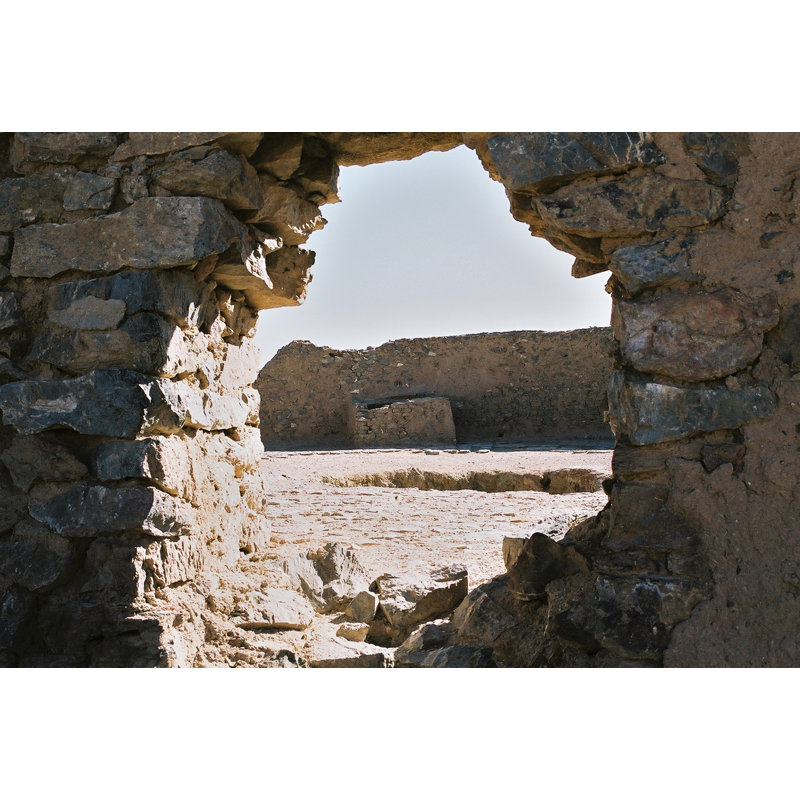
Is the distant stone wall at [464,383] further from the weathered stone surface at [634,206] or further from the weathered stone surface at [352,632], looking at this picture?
the weathered stone surface at [634,206]

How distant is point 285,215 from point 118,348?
3.41 ft

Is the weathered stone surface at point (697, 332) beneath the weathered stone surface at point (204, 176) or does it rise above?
beneath

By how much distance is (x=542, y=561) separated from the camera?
105 inches

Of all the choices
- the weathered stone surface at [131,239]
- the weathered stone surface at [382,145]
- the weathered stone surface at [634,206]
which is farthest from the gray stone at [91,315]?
the weathered stone surface at [634,206]

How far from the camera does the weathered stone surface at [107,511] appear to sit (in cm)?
258

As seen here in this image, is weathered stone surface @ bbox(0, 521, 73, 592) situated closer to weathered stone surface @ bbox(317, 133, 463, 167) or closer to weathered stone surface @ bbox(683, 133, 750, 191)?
weathered stone surface @ bbox(317, 133, 463, 167)

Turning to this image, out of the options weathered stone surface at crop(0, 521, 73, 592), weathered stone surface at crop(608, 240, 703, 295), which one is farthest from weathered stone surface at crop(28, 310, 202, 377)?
weathered stone surface at crop(608, 240, 703, 295)

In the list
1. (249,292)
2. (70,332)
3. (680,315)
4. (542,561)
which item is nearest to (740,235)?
(680,315)

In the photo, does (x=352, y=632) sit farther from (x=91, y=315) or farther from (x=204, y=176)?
(x=204, y=176)

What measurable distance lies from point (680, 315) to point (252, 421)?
217cm

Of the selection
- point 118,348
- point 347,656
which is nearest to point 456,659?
point 347,656

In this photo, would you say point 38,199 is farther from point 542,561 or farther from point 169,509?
point 542,561

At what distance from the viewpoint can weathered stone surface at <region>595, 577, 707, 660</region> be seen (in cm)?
221

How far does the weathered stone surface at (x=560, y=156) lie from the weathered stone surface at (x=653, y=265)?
29cm
